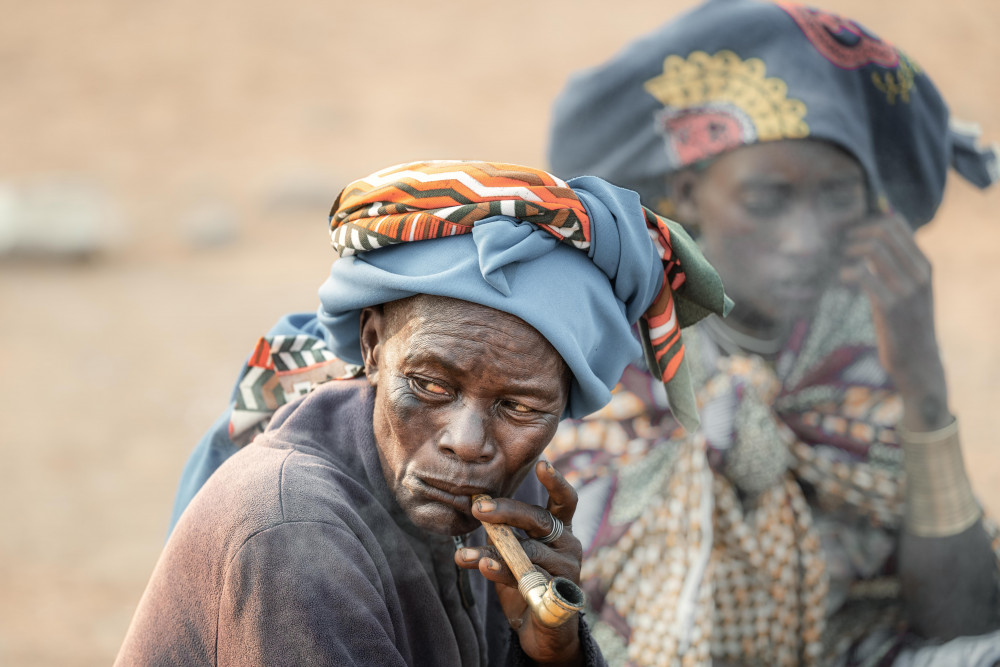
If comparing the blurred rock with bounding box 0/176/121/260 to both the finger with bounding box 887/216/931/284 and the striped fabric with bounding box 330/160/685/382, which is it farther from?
the striped fabric with bounding box 330/160/685/382

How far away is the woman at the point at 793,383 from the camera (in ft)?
9.68

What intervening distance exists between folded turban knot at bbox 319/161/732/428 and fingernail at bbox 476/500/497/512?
285mm

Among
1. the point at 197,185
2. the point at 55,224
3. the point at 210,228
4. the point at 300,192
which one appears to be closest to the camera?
the point at 55,224

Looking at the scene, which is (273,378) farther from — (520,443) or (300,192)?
(300,192)

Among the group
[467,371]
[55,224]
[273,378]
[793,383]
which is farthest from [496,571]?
[55,224]

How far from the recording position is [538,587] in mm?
1583

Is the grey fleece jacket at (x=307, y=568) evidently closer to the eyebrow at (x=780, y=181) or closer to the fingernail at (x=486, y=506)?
the fingernail at (x=486, y=506)

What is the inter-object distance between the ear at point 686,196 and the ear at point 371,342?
1.64 m

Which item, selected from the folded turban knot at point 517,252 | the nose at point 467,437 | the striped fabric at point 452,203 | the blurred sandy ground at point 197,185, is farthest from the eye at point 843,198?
the blurred sandy ground at point 197,185

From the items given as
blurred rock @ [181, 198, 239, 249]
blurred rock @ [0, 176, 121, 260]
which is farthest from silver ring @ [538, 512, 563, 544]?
blurred rock @ [181, 198, 239, 249]

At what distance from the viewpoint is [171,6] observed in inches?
663

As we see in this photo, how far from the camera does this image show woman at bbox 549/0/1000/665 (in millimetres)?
2951

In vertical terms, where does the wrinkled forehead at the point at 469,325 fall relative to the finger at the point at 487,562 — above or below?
above

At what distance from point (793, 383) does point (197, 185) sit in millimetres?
10565
